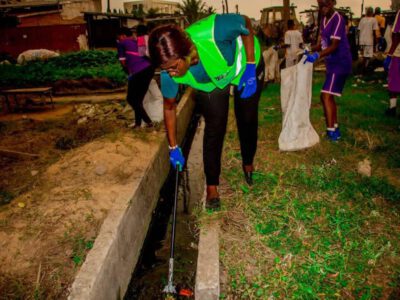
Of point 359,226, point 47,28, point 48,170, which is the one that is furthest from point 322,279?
point 47,28

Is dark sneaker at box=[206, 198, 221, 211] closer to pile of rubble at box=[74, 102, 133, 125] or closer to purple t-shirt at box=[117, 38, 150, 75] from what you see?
purple t-shirt at box=[117, 38, 150, 75]

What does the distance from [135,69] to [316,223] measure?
13.1 ft

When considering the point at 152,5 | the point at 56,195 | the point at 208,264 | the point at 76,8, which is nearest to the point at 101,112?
the point at 56,195

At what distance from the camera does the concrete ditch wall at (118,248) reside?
86.0 inches

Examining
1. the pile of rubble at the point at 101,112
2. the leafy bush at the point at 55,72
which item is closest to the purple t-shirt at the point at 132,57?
the pile of rubble at the point at 101,112

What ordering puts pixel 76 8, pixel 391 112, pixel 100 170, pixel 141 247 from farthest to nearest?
pixel 76 8, pixel 391 112, pixel 100 170, pixel 141 247

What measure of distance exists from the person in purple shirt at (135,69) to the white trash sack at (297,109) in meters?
2.45

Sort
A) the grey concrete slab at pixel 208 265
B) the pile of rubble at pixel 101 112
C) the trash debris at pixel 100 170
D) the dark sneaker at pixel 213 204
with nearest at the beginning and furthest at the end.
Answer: the grey concrete slab at pixel 208 265 < the dark sneaker at pixel 213 204 < the trash debris at pixel 100 170 < the pile of rubble at pixel 101 112

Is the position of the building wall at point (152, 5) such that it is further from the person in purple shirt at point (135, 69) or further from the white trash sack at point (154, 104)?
the white trash sack at point (154, 104)

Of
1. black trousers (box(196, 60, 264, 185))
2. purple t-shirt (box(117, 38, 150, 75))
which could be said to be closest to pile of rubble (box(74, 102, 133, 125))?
purple t-shirt (box(117, 38, 150, 75))

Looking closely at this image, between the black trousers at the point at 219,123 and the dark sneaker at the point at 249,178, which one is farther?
the dark sneaker at the point at 249,178

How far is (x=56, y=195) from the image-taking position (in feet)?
11.2

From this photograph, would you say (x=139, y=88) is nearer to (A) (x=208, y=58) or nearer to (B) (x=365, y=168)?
(A) (x=208, y=58)

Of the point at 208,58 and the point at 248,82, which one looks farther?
the point at 248,82
